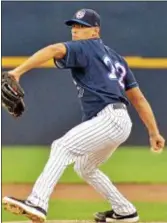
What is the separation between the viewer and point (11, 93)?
3.00 m

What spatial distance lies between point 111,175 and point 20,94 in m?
2.94

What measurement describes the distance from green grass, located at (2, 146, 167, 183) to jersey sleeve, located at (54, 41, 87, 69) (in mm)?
2625

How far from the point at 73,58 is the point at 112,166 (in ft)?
11.1

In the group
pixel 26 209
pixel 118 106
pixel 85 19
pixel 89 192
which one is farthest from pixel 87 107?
pixel 89 192

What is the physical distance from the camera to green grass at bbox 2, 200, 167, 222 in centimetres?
391

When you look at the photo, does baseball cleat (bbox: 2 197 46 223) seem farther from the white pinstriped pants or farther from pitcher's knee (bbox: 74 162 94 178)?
pitcher's knee (bbox: 74 162 94 178)

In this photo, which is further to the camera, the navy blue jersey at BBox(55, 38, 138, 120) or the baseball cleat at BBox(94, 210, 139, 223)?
the baseball cleat at BBox(94, 210, 139, 223)

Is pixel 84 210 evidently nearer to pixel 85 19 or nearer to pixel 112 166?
pixel 85 19

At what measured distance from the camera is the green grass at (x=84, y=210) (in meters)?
3.91

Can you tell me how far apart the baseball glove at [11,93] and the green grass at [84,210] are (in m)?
0.99

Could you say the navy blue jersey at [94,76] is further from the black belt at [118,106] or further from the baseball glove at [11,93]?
the baseball glove at [11,93]

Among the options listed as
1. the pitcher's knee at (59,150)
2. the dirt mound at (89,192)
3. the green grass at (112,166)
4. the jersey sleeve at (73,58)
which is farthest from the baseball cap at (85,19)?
the green grass at (112,166)

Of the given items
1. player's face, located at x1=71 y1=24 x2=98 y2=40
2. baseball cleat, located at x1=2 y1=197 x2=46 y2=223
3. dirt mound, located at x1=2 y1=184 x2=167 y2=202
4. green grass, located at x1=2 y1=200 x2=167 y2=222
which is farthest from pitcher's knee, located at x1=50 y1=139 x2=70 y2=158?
dirt mound, located at x1=2 y1=184 x2=167 y2=202

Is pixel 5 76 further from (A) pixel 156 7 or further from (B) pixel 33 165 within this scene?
(A) pixel 156 7
